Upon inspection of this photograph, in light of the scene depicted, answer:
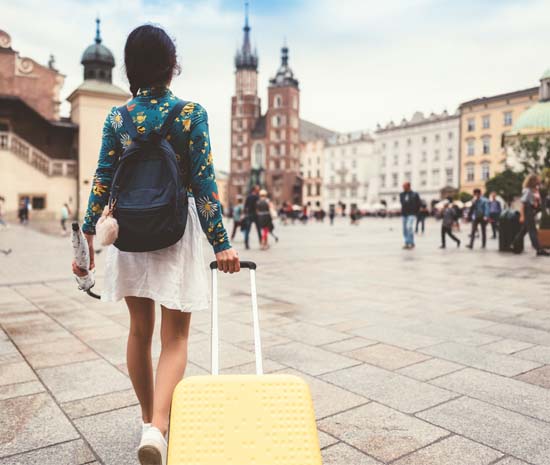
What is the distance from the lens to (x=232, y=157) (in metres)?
109

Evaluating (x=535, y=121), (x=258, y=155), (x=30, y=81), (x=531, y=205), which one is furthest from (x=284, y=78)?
(x=531, y=205)

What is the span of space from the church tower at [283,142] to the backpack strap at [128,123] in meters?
98.9

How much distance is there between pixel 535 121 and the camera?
3784 cm

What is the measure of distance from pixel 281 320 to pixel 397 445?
9.90 ft

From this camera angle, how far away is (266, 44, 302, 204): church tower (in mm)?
101562

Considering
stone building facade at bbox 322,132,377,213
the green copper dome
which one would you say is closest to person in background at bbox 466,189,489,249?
the green copper dome

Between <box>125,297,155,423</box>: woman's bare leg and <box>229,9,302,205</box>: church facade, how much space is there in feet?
310

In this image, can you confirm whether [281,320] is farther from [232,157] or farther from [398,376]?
[232,157]

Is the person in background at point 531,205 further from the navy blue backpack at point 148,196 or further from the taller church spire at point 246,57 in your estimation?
the taller church spire at point 246,57

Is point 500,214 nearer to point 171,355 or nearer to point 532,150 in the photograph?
point 171,355

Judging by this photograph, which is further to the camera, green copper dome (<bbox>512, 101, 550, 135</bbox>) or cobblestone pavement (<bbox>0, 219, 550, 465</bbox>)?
green copper dome (<bbox>512, 101, 550, 135</bbox>)

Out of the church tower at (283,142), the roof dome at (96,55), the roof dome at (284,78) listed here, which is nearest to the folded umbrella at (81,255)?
the roof dome at (96,55)

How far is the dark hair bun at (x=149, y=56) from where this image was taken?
2.32 m

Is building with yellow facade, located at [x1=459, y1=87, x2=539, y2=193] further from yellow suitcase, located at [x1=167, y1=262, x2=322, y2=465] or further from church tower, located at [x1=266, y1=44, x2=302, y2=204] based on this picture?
yellow suitcase, located at [x1=167, y1=262, x2=322, y2=465]
